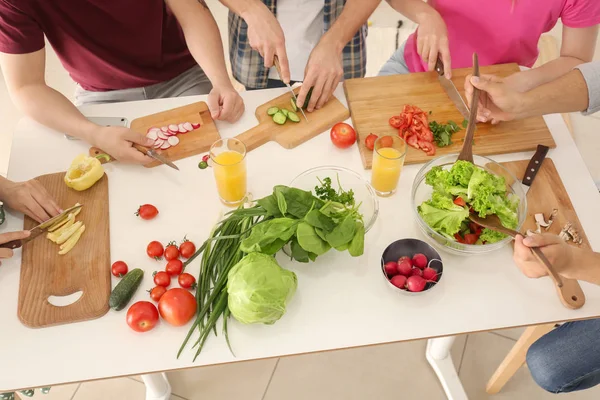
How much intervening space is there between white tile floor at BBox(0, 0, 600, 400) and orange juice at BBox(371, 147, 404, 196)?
1.00 meters

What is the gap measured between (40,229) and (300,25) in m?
1.35

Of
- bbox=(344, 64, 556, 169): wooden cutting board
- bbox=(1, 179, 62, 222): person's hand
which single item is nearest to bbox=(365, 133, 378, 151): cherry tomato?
bbox=(344, 64, 556, 169): wooden cutting board

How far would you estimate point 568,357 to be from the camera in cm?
159

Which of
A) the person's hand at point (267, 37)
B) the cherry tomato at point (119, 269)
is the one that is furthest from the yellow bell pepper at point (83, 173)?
the person's hand at point (267, 37)

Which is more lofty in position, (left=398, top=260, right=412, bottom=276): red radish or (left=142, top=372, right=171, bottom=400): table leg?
(left=398, top=260, right=412, bottom=276): red radish

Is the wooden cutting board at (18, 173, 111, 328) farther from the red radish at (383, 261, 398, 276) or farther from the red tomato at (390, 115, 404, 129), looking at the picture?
the red tomato at (390, 115, 404, 129)

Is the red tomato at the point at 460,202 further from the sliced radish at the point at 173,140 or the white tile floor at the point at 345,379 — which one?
the white tile floor at the point at 345,379

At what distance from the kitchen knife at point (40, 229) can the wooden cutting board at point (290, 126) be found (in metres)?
0.57

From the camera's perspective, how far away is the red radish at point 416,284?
4.41 ft

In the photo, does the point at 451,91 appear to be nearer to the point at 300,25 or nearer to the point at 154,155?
the point at 300,25

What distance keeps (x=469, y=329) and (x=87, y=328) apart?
967mm

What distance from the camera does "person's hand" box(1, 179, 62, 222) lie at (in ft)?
4.90

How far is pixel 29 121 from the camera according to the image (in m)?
1.78

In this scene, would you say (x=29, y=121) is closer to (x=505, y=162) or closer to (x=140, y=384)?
(x=140, y=384)
